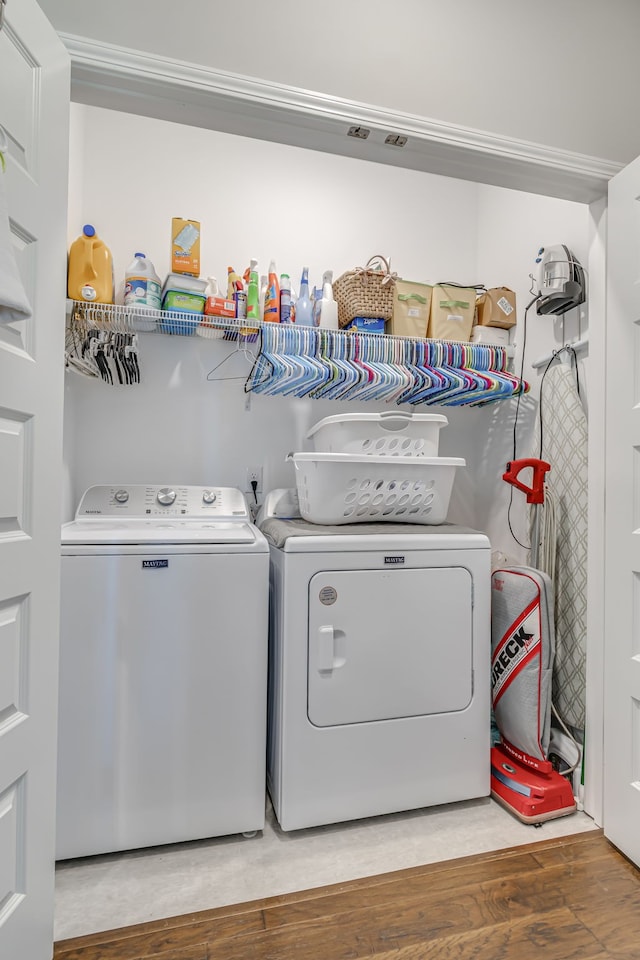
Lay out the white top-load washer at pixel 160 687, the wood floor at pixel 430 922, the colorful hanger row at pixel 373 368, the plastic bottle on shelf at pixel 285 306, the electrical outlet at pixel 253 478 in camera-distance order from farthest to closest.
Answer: the electrical outlet at pixel 253 478
the plastic bottle on shelf at pixel 285 306
the colorful hanger row at pixel 373 368
the white top-load washer at pixel 160 687
the wood floor at pixel 430 922

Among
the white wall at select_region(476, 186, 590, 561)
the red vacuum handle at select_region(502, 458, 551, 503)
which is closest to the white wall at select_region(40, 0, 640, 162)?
Result: the white wall at select_region(476, 186, 590, 561)

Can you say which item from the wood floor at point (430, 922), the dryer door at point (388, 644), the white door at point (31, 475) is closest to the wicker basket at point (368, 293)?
the dryer door at point (388, 644)

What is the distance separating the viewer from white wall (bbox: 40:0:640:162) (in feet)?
4.20

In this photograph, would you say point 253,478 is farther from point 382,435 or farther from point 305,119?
point 305,119

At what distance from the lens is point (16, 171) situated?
0.98m

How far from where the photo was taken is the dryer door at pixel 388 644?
1.66 meters

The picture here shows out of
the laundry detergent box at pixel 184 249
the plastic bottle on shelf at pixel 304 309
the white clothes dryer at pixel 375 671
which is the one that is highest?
the laundry detergent box at pixel 184 249

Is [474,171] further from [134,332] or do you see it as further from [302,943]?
[302,943]

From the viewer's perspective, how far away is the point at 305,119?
1.38 meters

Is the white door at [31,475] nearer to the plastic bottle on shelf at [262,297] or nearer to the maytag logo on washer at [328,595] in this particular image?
the maytag logo on washer at [328,595]

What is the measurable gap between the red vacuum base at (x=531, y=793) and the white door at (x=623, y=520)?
0.14 metres

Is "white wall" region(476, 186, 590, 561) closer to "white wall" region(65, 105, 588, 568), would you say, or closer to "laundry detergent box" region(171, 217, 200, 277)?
"white wall" region(65, 105, 588, 568)

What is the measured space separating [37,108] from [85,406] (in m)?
1.34

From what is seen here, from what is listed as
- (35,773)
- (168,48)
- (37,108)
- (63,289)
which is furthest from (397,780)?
(168,48)
